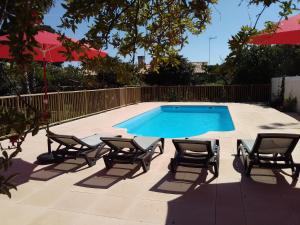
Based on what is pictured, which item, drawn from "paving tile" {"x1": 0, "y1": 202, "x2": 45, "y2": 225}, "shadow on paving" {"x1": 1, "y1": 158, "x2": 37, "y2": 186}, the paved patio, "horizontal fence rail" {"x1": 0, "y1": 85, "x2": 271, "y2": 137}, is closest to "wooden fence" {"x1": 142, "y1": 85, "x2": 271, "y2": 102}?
"horizontal fence rail" {"x1": 0, "y1": 85, "x2": 271, "y2": 137}

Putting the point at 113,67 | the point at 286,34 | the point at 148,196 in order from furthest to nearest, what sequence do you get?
the point at 286,34
the point at 148,196
the point at 113,67

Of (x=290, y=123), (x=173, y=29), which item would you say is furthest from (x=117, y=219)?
(x=290, y=123)

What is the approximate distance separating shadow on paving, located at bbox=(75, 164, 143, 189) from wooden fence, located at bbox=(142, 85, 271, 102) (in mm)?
15164

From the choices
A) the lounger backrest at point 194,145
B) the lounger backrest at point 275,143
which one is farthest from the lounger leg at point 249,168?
the lounger backrest at point 194,145

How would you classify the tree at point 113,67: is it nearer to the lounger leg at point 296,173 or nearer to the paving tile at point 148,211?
the paving tile at point 148,211

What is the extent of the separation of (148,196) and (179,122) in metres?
10.3

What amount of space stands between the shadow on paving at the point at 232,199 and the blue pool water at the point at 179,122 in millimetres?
5669

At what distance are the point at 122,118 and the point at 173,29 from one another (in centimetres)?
1013

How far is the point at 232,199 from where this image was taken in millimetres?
4258

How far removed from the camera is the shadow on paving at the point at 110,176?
4.92 meters

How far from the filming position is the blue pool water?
12141 mm

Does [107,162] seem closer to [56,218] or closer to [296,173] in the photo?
[56,218]

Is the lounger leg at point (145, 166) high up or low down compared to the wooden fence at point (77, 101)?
down

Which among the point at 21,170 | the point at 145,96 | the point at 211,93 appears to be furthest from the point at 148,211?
the point at 145,96
